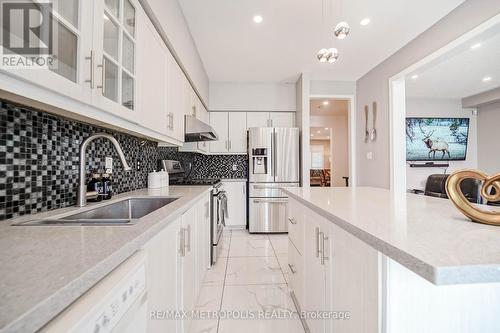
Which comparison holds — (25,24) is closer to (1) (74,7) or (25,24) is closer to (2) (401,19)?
(1) (74,7)

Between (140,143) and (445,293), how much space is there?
2306 millimetres

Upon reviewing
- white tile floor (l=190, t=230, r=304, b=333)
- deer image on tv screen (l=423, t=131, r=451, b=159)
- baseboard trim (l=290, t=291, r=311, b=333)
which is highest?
deer image on tv screen (l=423, t=131, r=451, b=159)

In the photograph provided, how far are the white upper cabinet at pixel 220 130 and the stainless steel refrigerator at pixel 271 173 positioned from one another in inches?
24.2

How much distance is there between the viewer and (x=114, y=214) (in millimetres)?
1436

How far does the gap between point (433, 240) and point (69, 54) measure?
1.40m

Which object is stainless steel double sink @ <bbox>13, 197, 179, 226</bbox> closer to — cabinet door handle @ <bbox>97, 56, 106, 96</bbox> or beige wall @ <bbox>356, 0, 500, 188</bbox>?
cabinet door handle @ <bbox>97, 56, 106, 96</bbox>

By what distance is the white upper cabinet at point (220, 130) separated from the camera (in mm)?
4324

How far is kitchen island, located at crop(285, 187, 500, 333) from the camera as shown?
0.52 metres

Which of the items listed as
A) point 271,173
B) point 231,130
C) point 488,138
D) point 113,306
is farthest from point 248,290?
point 488,138

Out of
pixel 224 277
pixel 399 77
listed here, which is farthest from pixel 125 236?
pixel 399 77

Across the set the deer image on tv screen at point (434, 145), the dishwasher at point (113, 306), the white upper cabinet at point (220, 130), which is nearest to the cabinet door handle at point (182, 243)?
the dishwasher at point (113, 306)

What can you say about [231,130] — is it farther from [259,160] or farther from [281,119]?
[281,119]

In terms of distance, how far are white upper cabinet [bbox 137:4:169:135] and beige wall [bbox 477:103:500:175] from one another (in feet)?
22.0

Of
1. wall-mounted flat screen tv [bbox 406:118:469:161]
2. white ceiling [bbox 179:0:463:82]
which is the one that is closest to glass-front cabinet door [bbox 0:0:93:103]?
white ceiling [bbox 179:0:463:82]
